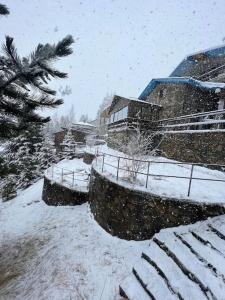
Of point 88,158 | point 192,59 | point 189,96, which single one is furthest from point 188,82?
point 88,158

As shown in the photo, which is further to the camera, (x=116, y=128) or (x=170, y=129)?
(x=116, y=128)

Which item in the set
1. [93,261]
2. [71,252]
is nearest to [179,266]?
[93,261]

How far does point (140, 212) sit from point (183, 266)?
2.53m

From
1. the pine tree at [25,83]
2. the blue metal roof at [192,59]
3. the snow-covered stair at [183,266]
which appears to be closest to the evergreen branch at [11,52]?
the pine tree at [25,83]

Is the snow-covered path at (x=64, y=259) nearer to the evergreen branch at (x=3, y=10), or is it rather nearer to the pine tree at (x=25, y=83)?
the pine tree at (x=25, y=83)

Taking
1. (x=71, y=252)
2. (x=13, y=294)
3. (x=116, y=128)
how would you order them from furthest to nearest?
(x=116, y=128) < (x=71, y=252) < (x=13, y=294)

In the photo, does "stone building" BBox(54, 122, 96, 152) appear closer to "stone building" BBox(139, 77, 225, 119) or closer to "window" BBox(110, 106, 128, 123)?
"window" BBox(110, 106, 128, 123)

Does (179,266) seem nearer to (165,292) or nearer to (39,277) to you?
(165,292)

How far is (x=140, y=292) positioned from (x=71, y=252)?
11.4 ft

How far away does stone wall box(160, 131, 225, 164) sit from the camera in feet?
37.5

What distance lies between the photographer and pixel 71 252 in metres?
8.34

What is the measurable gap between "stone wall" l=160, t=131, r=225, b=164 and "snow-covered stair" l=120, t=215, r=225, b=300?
525 cm

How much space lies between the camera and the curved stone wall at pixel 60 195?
44.9ft

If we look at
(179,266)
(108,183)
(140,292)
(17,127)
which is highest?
(17,127)
